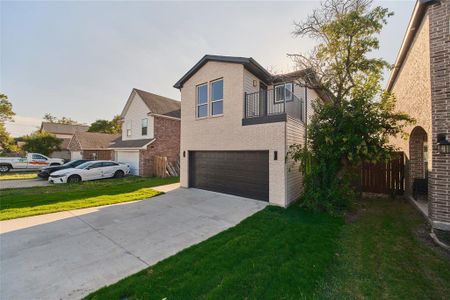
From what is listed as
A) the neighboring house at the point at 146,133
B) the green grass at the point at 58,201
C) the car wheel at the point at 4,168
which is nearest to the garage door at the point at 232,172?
the green grass at the point at 58,201

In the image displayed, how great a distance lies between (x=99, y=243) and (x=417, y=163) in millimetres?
11400

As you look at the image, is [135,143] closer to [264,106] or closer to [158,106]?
[158,106]

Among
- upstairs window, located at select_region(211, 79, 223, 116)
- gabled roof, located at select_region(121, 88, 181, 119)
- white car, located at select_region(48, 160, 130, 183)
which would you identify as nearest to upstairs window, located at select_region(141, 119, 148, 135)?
gabled roof, located at select_region(121, 88, 181, 119)

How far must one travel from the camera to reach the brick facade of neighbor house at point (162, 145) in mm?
16828

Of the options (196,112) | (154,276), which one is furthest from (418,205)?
(196,112)

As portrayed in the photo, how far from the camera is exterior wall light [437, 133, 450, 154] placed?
199 inches

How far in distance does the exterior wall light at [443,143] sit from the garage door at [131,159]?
58.9 feet

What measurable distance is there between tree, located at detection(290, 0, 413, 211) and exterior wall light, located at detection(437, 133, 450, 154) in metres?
1.16

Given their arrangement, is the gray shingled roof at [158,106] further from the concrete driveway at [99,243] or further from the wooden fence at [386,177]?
the wooden fence at [386,177]

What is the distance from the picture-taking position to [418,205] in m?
6.95

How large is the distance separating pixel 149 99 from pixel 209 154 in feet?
39.2

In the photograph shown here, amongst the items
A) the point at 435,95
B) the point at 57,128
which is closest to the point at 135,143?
the point at 435,95

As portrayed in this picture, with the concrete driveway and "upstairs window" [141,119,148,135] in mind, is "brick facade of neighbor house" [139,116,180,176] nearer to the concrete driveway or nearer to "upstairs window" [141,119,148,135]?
"upstairs window" [141,119,148,135]

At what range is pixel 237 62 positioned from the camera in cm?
874
